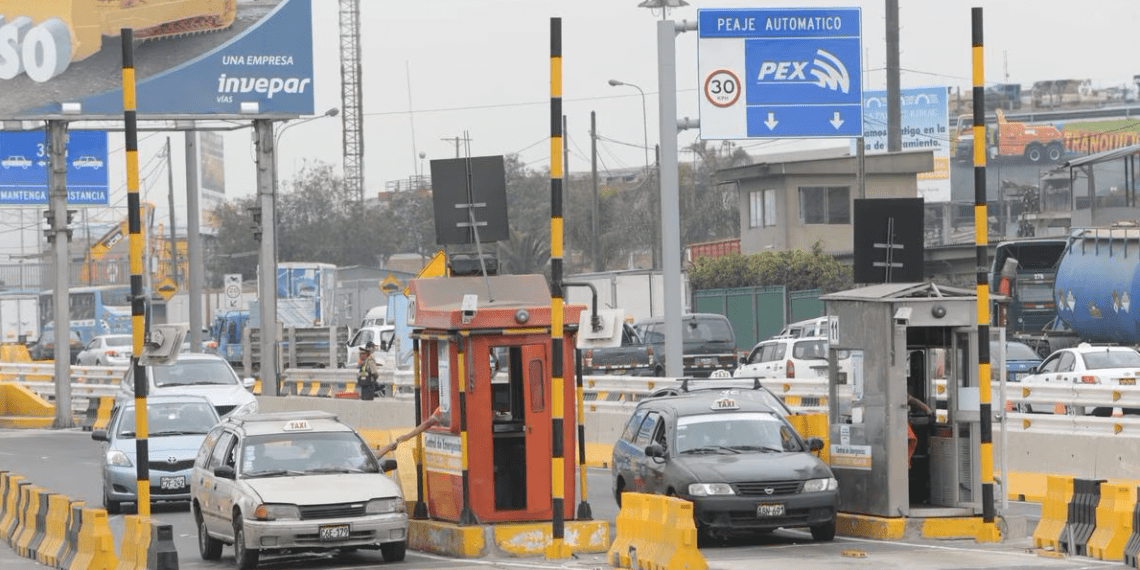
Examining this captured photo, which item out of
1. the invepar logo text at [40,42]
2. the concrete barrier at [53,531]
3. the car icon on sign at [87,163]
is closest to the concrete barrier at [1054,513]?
the concrete barrier at [53,531]

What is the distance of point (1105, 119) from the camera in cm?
12769

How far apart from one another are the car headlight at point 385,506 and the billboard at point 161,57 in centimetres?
2422

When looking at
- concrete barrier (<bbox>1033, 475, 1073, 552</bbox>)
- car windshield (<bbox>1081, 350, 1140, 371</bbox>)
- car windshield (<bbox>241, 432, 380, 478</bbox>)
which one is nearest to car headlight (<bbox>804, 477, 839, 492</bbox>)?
concrete barrier (<bbox>1033, 475, 1073, 552</bbox>)

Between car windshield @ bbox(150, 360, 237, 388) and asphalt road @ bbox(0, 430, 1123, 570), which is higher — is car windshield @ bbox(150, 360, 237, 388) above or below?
above

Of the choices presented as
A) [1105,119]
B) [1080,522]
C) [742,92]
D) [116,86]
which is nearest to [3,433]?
[116,86]

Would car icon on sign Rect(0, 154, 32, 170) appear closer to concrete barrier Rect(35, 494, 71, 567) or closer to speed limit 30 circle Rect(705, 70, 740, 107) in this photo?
speed limit 30 circle Rect(705, 70, 740, 107)

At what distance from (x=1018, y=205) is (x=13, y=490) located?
87.4 metres

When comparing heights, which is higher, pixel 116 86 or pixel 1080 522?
pixel 116 86

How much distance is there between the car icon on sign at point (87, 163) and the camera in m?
55.8

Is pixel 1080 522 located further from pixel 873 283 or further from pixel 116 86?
pixel 116 86

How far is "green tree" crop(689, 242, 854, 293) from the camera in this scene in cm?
5872

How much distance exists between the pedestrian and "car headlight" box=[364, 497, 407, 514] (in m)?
21.6

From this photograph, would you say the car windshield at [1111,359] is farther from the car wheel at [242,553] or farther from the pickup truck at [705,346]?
the car wheel at [242,553]

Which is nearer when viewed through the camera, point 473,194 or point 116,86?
point 473,194
